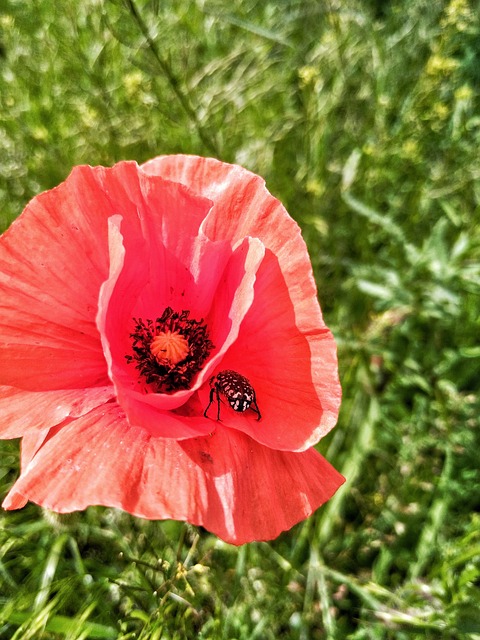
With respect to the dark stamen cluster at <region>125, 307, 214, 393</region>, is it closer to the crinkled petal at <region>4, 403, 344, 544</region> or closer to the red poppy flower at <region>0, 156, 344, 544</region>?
the red poppy flower at <region>0, 156, 344, 544</region>

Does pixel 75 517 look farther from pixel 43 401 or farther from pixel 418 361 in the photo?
pixel 418 361

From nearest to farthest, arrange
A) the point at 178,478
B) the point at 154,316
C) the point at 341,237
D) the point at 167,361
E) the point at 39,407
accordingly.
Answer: the point at 178,478
the point at 39,407
the point at 167,361
the point at 154,316
the point at 341,237

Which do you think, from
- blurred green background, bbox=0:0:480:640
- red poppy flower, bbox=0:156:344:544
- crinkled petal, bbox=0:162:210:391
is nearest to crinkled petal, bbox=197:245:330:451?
red poppy flower, bbox=0:156:344:544

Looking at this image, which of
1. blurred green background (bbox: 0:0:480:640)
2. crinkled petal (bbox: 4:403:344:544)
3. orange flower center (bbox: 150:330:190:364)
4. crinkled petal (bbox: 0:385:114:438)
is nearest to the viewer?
crinkled petal (bbox: 4:403:344:544)

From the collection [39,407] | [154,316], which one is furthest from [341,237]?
[39,407]

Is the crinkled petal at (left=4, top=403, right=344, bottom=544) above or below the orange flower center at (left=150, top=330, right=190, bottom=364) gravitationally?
below

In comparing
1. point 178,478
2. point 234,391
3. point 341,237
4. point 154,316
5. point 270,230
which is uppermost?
point 341,237

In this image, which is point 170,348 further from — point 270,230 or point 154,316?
point 270,230
